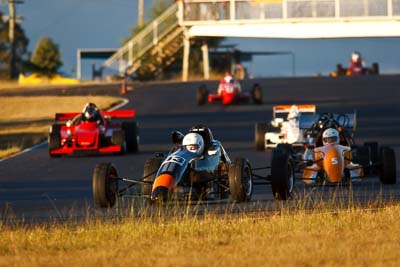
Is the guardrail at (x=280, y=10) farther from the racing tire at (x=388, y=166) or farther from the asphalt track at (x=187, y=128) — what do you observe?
the racing tire at (x=388, y=166)

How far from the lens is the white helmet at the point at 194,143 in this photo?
18.9 meters

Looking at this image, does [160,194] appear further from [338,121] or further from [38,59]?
[38,59]

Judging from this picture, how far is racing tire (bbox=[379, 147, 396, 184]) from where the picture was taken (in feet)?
70.7

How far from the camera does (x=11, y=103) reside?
53312 millimetres

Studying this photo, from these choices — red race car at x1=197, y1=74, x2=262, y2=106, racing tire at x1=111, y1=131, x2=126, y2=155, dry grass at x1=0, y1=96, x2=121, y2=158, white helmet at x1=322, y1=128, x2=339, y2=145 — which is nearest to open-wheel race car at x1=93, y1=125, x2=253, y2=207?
white helmet at x1=322, y1=128, x2=339, y2=145

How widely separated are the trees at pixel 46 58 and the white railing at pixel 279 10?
29.7 meters

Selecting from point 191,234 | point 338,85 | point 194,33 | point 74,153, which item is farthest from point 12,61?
point 191,234

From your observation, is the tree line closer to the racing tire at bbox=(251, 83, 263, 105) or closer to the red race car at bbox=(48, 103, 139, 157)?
the racing tire at bbox=(251, 83, 263, 105)

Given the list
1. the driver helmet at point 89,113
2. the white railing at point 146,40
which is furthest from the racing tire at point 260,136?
the white railing at point 146,40

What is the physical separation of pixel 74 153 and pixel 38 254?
16.9 meters

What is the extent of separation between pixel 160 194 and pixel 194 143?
1.63 metres

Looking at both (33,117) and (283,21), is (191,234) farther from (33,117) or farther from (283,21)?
(283,21)

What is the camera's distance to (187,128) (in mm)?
38500

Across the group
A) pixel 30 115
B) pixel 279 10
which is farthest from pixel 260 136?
pixel 279 10
